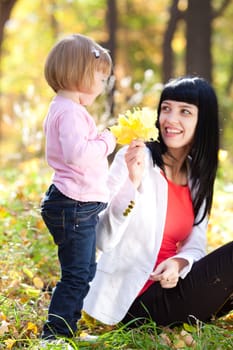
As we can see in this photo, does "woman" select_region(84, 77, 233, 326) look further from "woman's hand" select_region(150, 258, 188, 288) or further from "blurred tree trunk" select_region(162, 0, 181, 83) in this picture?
"blurred tree trunk" select_region(162, 0, 181, 83)

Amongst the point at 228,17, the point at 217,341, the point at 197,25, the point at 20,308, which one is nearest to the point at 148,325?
the point at 217,341

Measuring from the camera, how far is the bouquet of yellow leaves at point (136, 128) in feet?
9.15

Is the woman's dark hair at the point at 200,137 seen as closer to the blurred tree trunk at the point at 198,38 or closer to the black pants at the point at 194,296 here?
the black pants at the point at 194,296

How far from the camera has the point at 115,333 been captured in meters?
2.89

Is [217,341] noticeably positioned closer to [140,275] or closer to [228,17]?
[140,275]

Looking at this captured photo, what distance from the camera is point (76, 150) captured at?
2.58m

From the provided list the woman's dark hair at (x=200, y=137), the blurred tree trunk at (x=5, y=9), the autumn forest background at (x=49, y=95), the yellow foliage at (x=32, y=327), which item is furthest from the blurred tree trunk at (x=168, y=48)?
the yellow foliage at (x=32, y=327)

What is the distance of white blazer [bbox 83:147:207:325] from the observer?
121 inches

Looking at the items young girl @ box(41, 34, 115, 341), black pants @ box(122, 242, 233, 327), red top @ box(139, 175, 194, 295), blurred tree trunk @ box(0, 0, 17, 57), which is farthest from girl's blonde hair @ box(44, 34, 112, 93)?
blurred tree trunk @ box(0, 0, 17, 57)

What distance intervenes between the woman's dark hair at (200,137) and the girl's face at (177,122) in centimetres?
3

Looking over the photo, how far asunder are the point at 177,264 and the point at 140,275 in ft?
0.60

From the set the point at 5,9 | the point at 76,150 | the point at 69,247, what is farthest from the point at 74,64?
the point at 5,9

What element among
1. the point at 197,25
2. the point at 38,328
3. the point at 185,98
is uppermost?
the point at 197,25

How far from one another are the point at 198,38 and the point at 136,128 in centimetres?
698
